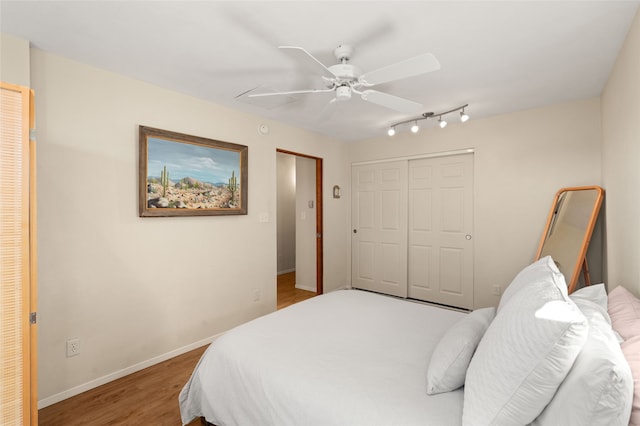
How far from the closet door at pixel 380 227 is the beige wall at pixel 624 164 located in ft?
7.08

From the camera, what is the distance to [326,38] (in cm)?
191

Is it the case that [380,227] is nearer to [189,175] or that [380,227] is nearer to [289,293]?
[289,293]

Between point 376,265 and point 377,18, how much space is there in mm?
3522

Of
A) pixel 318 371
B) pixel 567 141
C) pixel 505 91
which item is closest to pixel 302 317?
pixel 318 371

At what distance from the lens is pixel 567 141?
3176mm

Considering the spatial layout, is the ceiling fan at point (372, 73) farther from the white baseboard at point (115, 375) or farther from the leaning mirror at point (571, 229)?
the white baseboard at point (115, 375)

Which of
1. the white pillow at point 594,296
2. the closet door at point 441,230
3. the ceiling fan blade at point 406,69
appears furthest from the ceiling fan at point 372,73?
the closet door at point 441,230

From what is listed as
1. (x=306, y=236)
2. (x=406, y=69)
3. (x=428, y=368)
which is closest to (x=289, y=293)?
(x=306, y=236)

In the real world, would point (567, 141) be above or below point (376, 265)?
above

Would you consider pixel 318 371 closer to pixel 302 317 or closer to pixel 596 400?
pixel 302 317

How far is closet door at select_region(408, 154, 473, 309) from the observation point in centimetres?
387

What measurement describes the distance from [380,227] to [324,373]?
3314mm

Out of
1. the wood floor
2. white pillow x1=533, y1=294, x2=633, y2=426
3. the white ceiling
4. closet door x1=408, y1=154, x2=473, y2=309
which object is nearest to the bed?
white pillow x1=533, y1=294, x2=633, y2=426

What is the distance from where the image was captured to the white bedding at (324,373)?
4.05 ft
